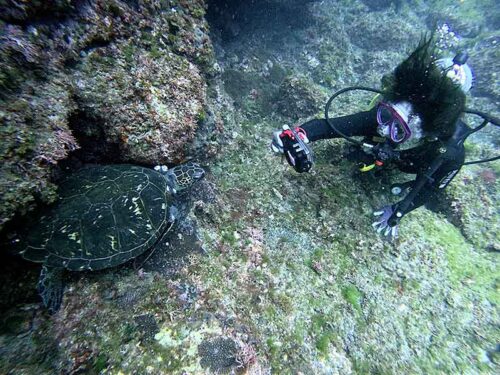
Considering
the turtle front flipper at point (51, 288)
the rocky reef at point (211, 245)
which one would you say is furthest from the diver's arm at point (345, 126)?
the turtle front flipper at point (51, 288)

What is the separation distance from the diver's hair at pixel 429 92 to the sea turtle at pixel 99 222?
138 inches

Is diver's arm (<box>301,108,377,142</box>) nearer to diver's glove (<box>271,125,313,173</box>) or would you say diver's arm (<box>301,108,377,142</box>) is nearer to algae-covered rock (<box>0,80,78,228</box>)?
diver's glove (<box>271,125,313,173</box>)

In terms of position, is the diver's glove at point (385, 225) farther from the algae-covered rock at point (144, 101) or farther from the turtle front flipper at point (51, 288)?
the turtle front flipper at point (51, 288)

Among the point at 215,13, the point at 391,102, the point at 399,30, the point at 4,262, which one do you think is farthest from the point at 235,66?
the point at 399,30

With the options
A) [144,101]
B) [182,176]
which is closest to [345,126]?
[182,176]

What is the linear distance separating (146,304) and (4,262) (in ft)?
5.33

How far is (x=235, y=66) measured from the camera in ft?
24.2

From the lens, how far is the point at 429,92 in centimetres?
354

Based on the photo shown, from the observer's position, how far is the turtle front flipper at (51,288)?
2.50 m

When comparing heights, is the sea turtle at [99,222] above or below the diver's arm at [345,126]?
below

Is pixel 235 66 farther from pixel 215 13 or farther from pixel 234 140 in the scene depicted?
pixel 234 140

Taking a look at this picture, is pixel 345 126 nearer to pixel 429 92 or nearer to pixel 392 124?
pixel 392 124

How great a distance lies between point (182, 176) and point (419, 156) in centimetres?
360

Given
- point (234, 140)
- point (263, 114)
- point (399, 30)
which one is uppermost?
point (399, 30)
